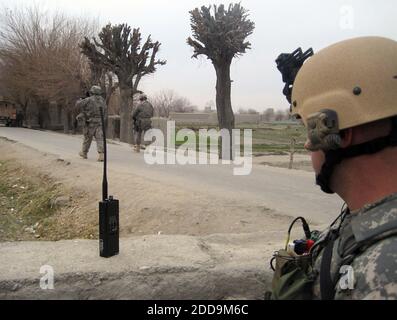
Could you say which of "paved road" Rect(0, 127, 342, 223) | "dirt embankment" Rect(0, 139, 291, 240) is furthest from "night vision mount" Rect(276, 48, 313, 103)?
"paved road" Rect(0, 127, 342, 223)

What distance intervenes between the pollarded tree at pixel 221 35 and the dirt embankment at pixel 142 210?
19.1 ft

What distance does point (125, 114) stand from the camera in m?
21.8

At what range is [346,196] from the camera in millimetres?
1400

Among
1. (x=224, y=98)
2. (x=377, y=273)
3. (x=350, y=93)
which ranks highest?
(x=224, y=98)

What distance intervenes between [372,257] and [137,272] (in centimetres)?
208

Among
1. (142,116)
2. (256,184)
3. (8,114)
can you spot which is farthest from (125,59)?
(8,114)

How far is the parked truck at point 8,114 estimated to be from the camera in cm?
3597

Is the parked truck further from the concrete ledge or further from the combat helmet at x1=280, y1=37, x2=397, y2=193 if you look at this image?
the combat helmet at x1=280, y1=37, x2=397, y2=193

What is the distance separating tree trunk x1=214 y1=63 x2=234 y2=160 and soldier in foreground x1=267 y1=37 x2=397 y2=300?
41.9ft

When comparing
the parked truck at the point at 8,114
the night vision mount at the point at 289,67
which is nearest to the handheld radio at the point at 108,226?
the night vision mount at the point at 289,67

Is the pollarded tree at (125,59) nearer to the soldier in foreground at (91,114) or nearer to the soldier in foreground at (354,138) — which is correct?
the soldier in foreground at (91,114)

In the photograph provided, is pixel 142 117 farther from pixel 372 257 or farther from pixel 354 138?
pixel 372 257

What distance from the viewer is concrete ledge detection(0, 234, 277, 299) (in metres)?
2.85
